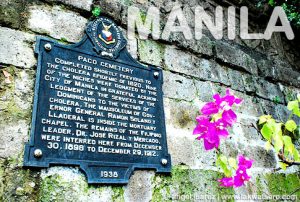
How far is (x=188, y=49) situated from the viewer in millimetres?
2566

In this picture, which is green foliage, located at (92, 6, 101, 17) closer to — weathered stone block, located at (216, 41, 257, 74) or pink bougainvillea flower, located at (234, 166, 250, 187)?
weathered stone block, located at (216, 41, 257, 74)

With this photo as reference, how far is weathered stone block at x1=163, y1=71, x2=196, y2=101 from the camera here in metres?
2.28

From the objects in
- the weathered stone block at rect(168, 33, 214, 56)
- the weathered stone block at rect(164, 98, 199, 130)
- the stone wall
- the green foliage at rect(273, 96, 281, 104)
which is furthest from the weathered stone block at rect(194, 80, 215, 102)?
the green foliage at rect(273, 96, 281, 104)

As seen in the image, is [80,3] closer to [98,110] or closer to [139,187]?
[98,110]

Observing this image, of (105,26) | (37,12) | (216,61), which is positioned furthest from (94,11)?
(216,61)

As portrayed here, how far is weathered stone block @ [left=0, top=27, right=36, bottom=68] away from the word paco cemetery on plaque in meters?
0.07

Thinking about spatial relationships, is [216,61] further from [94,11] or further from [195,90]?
[94,11]

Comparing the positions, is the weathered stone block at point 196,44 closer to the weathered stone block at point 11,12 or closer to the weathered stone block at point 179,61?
the weathered stone block at point 179,61

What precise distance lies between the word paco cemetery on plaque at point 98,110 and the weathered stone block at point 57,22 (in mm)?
78

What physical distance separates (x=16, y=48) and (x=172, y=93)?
46.2 inches

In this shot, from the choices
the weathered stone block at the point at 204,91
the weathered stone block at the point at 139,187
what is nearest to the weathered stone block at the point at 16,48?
the weathered stone block at the point at 139,187

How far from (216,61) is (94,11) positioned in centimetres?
127

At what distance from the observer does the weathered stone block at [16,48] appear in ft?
5.52

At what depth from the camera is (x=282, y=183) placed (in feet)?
8.55
